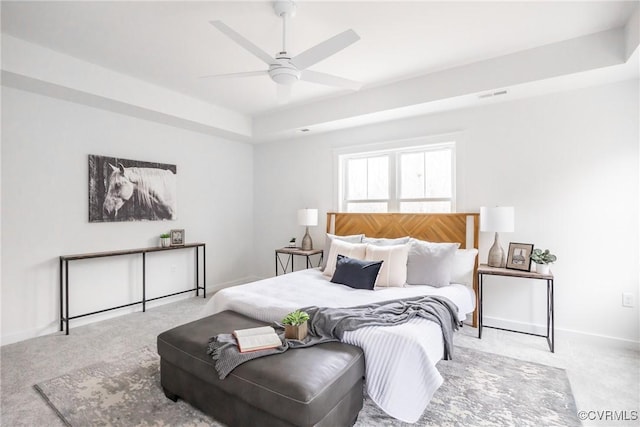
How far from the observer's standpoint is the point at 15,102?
323cm

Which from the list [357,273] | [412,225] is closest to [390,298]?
[357,273]

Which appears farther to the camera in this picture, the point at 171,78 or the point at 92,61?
the point at 171,78

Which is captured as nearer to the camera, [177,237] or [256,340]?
[256,340]

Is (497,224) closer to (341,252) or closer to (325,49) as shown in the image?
(341,252)

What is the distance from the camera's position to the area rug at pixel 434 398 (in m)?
2.02

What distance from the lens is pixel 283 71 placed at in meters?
2.39

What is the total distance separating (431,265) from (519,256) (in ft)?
3.07

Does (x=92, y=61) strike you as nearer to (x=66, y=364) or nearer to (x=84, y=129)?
(x=84, y=129)

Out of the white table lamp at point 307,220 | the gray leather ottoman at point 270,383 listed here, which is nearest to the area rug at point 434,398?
the gray leather ottoman at point 270,383

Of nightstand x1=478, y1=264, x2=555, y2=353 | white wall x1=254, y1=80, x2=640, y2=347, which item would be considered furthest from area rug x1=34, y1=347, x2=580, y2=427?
white wall x1=254, y1=80, x2=640, y2=347

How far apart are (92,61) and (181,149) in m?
1.63

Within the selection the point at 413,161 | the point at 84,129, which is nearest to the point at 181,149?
the point at 84,129

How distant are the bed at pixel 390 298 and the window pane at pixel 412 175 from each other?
0.35 metres

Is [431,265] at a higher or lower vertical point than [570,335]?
higher
